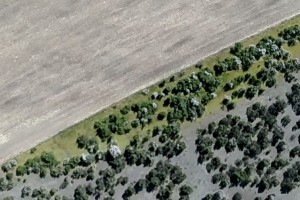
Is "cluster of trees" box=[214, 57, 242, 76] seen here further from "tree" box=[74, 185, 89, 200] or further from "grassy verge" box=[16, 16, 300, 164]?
"tree" box=[74, 185, 89, 200]

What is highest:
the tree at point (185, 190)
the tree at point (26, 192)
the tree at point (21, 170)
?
the tree at point (21, 170)

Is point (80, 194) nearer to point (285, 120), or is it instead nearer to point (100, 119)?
point (100, 119)

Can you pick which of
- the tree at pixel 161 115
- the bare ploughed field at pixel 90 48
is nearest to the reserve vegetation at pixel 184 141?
the tree at pixel 161 115

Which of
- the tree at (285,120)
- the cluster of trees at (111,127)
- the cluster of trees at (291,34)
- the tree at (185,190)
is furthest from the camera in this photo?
the cluster of trees at (291,34)

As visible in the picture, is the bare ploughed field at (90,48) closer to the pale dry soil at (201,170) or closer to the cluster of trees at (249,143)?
the pale dry soil at (201,170)

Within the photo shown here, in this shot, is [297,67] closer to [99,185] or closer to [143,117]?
[143,117]

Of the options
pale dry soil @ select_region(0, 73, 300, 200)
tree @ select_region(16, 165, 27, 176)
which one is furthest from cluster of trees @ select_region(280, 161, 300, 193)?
tree @ select_region(16, 165, 27, 176)
